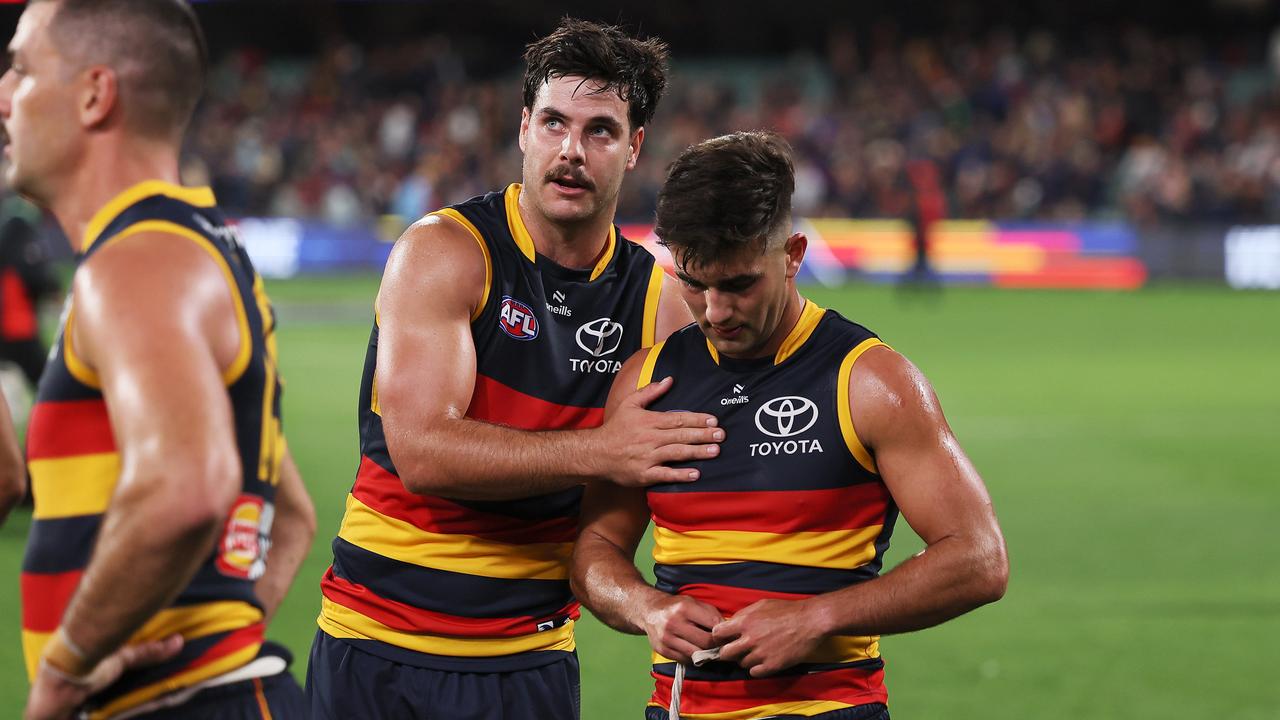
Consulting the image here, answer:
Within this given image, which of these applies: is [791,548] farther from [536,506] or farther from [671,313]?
[671,313]

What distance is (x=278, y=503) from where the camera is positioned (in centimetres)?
320

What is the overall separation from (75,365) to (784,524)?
1.63 m

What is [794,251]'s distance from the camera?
3514mm

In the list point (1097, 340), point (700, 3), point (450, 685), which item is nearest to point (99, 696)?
Answer: point (450, 685)

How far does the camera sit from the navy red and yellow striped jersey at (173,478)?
2.43 metres

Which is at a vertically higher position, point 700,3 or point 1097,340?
point 700,3

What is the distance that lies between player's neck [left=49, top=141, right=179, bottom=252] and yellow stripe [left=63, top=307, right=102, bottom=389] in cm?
18

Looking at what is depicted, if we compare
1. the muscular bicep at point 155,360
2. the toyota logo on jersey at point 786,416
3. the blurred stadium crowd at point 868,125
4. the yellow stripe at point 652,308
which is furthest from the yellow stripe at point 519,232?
the blurred stadium crowd at point 868,125

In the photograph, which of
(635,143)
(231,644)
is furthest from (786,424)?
(231,644)

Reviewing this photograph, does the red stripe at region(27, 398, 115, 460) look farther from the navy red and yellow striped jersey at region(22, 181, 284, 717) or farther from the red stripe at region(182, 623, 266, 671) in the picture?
the red stripe at region(182, 623, 266, 671)

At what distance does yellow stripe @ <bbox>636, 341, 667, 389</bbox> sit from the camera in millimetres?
3611

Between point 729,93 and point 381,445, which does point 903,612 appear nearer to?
point 381,445

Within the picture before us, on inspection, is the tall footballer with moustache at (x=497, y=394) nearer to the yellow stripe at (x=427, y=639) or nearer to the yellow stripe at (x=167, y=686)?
the yellow stripe at (x=427, y=639)

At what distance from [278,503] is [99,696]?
75 centimetres
